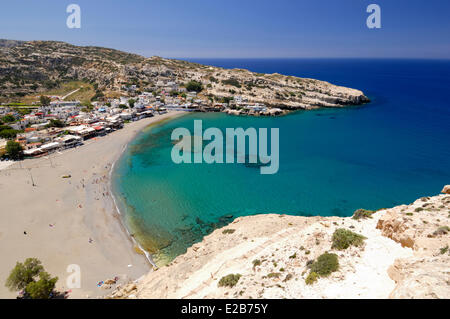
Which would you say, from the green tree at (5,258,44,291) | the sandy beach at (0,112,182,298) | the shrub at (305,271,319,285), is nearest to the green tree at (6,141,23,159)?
the sandy beach at (0,112,182,298)

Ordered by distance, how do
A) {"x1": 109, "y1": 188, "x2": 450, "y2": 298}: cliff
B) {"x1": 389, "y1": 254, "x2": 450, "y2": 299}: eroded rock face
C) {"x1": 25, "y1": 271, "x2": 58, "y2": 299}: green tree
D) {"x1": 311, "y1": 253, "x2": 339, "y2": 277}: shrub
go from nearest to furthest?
{"x1": 389, "y1": 254, "x2": 450, "y2": 299}: eroded rock face, {"x1": 109, "y1": 188, "x2": 450, "y2": 298}: cliff, {"x1": 311, "y1": 253, "x2": 339, "y2": 277}: shrub, {"x1": 25, "y1": 271, "x2": 58, "y2": 299}: green tree

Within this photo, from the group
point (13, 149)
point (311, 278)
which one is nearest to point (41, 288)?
point (311, 278)

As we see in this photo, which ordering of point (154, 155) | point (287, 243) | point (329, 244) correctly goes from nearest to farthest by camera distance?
point (329, 244)
point (287, 243)
point (154, 155)

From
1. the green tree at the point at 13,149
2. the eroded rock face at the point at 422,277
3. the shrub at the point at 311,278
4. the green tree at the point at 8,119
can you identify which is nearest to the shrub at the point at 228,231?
the shrub at the point at 311,278

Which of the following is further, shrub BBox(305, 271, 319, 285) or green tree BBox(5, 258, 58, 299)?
green tree BBox(5, 258, 58, 299)

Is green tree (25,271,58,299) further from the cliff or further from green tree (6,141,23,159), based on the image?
green tree (6,141,23,159)
